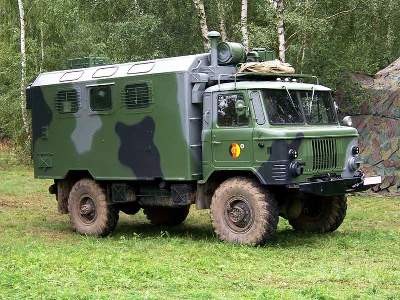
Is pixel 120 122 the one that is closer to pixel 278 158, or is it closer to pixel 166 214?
pixel 166 214

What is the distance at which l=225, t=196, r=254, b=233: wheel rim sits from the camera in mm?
10508

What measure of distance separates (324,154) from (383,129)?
293 inches

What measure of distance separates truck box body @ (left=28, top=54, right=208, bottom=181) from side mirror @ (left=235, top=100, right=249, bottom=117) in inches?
31.0

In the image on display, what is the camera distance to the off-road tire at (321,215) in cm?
1175

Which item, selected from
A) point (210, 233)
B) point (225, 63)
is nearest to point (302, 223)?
point (210, 233)

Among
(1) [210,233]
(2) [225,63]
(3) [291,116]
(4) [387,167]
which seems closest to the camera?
(3) [291,116]

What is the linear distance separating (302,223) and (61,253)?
4216mm

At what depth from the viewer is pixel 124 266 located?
8.70m

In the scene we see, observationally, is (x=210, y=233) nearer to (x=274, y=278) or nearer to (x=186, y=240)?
(x=186, y=240)

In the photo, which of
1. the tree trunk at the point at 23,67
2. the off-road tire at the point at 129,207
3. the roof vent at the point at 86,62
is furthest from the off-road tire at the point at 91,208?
the tree trunk at the point at 23,67

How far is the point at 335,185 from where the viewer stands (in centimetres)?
1064

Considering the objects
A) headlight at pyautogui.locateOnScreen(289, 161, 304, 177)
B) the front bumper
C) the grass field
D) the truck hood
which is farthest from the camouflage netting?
headlight at pyautogui.locateOnScreen(289, 161, 304, 177)

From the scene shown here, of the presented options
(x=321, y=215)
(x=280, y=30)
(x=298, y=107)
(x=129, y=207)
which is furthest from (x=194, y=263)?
(x=280, y=30)

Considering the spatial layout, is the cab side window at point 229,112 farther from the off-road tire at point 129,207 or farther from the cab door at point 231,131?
the off-road tire at point 129,207
